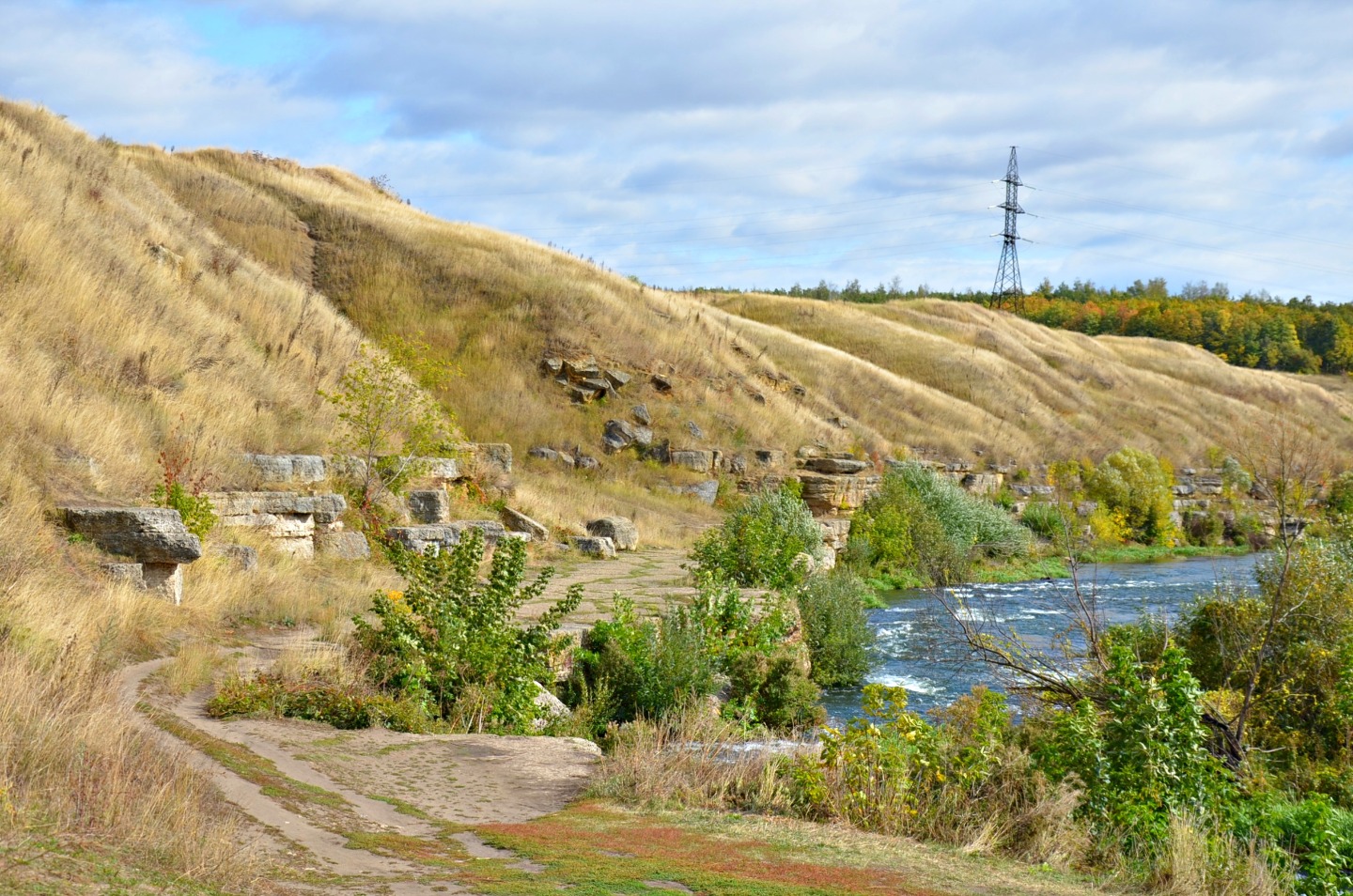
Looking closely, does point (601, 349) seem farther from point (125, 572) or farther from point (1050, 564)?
point (125, 572)

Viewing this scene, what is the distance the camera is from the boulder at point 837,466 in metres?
28.3

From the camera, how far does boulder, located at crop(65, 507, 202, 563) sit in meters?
9.73

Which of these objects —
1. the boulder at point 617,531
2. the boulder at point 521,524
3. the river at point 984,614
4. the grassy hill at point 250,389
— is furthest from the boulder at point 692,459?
the boulder at point 521,524

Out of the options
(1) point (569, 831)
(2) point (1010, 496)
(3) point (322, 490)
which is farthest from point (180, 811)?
(2) point (1010, 496)

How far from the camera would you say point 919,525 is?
25.3m

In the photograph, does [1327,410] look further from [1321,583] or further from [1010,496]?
[1321,583]

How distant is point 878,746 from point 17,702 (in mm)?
4963

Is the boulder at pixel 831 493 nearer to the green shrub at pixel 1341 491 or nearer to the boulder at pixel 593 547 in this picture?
the boulder at pixel 593 547

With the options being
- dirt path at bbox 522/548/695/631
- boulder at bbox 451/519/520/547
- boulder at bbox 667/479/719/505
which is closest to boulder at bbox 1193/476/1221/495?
boulder at bbox 667/479/719/505

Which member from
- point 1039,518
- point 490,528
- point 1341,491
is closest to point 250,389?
point 490,528

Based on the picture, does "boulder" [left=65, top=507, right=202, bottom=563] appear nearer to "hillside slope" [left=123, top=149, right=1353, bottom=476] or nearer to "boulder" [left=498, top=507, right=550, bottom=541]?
"boulder" [left=498, top=507, right=550, bottom=541]

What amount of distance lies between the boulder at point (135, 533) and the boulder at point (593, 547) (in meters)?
8.93

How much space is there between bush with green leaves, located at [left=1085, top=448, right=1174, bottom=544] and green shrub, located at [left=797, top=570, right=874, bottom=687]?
2253 centimetres

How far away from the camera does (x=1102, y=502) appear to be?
113 ft
